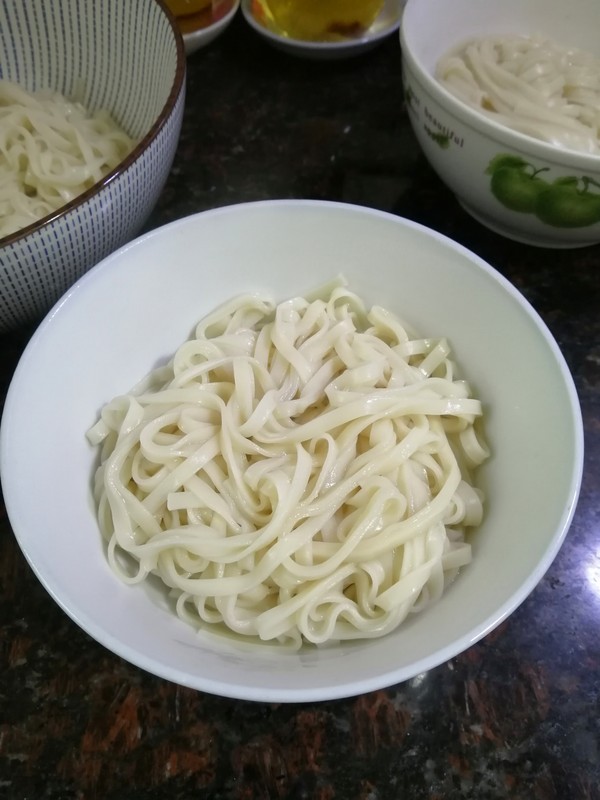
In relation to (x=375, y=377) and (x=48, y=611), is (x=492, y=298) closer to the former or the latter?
(x=375, y=377)

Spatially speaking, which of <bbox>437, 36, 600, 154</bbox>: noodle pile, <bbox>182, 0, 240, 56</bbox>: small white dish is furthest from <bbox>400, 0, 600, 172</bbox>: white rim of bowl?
<bbox>182, 0, 240, 56</bbox>: small white dish

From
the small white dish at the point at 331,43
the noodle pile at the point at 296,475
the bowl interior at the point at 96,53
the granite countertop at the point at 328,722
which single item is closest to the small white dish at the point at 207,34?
the small white dish at the point at 331,43

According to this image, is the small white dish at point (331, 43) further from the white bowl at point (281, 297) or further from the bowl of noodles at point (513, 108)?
the white bowl at point (281, 297)

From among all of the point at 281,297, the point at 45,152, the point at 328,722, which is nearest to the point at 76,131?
the point at 45,152

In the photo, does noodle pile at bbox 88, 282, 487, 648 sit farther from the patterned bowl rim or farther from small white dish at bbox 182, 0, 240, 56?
small white dish at bbox 182, 0, 240, 56

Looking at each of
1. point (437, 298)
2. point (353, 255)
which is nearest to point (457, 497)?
point (437, 298)

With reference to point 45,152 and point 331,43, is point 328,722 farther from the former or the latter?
point 331,43
